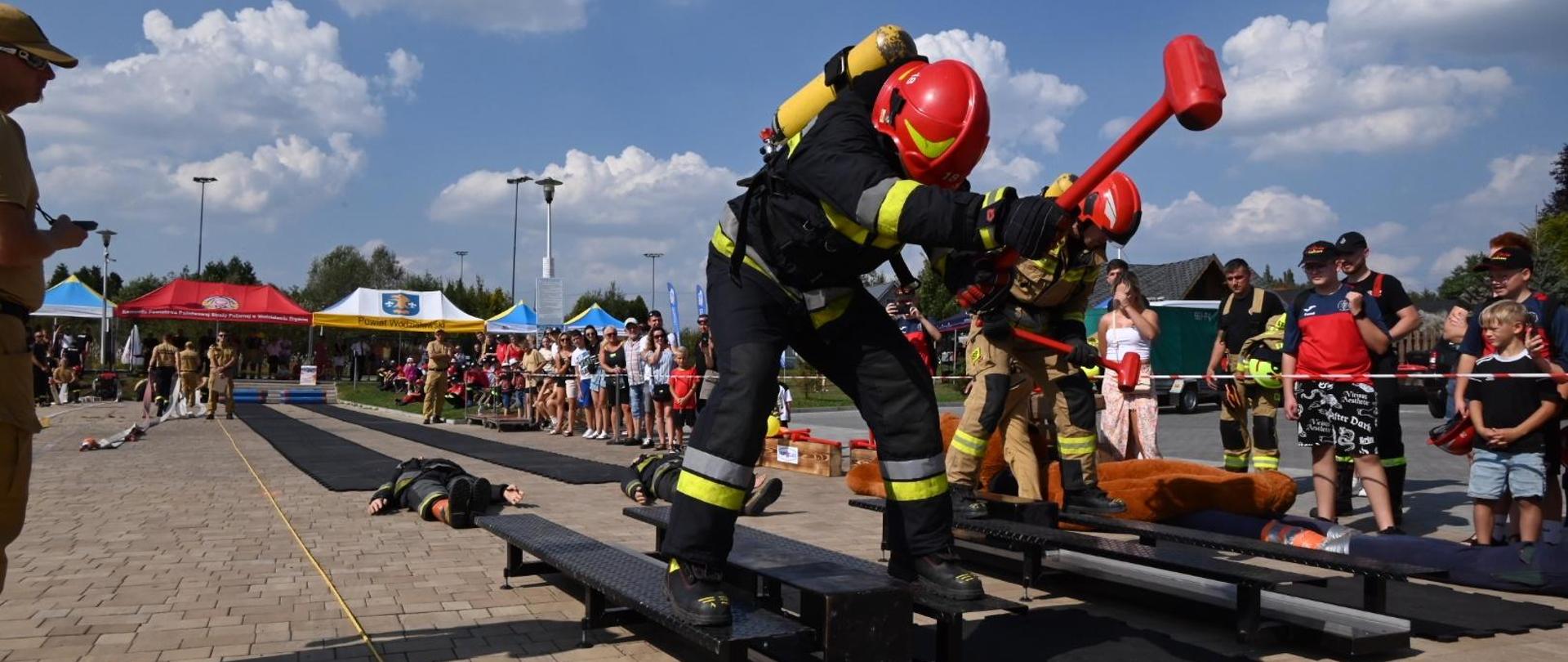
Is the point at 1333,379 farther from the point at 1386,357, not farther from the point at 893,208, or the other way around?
the point at 893,208

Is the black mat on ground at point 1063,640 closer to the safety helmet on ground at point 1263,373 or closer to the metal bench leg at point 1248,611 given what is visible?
the metal bench leg at point 1248,611

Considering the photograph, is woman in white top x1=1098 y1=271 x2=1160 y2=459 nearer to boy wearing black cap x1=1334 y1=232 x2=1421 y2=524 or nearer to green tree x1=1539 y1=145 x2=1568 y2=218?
boy wearing black cap x1=1334 y1=232 x2=1421 y2=524

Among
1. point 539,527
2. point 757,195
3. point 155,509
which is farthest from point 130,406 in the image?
point 757,195

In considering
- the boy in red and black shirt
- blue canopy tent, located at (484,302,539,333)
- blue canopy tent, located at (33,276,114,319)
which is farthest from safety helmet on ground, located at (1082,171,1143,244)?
blue canopy tent, located at (33,276,114,319)

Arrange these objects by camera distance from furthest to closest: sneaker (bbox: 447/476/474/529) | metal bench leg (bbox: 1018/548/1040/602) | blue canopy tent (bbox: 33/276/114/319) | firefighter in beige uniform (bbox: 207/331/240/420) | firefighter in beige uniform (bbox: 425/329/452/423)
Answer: blue canopy tent (bbox: 33/276/114/319) < firefighter in beige uniform (bbox: 207/331/240/420) < firefighter in beige uniform (bbox: 425/329/452/423) < sneaker (bbox: 447/476/474/529) < metal bench leg (bbox: 1018/548/1040/602)

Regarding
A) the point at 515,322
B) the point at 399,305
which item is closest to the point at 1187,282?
the point at 515,322

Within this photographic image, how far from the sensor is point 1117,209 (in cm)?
458

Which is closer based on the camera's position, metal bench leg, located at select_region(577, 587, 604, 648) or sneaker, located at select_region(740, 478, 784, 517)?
metal bench leg, located at select_region(577, 587, 604, 648)

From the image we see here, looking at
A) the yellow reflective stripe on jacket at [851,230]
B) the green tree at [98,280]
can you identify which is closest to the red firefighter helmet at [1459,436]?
the yellow reflective stripe on jacket at [851,230]

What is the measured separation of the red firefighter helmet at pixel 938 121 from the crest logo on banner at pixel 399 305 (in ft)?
111

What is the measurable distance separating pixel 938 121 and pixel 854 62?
0.58m

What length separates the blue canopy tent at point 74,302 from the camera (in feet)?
107

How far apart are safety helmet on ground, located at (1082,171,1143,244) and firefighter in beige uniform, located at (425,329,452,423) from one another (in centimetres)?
1925

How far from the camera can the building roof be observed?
44.7m
